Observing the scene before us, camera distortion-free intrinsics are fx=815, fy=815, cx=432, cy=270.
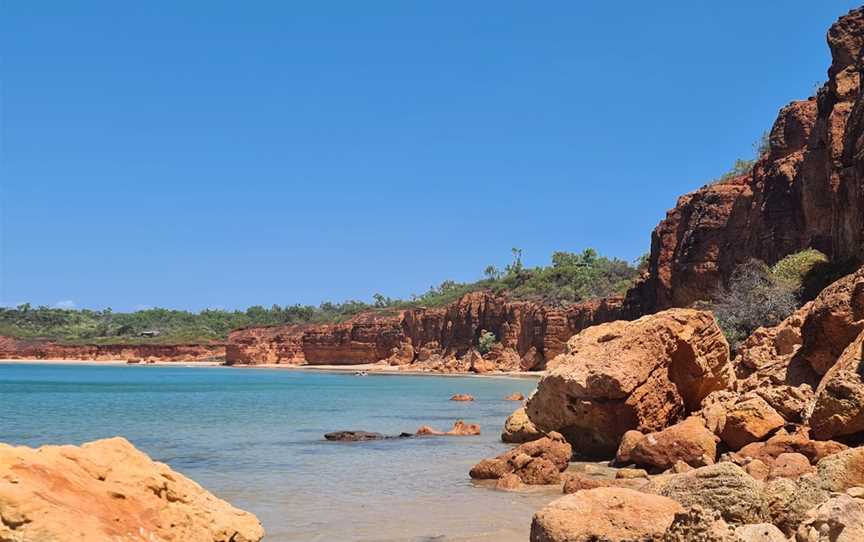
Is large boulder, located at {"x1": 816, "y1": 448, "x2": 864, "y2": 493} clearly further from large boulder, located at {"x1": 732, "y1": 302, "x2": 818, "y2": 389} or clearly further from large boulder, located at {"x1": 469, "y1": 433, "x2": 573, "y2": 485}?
large boulder, located at {"x1": 732, "y1": 302, "x2": 818, "y2": 389}

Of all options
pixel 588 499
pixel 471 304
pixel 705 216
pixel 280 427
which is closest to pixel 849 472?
pixel 588 499

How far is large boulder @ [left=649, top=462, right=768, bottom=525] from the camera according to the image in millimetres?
7652

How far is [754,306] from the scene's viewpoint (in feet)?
104

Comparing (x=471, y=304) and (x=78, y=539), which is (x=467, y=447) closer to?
(x=78, y=539)

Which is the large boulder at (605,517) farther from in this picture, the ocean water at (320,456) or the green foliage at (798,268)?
the green foliage at (798,268)

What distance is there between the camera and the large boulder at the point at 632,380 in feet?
53.5

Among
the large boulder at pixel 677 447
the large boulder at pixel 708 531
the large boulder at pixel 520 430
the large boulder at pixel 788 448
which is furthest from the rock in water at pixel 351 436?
the large boulder at pixel 708 531

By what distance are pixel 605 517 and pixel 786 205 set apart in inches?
1584

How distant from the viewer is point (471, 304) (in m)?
92.2

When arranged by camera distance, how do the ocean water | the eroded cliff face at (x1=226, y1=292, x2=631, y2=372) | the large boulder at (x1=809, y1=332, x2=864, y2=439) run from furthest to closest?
the eroded cliff face at (x1=226, y1=292, x2=631, y2=372)
the large boulder at (x1=809, y1=332, x2=864, y2=439)
the ocean water

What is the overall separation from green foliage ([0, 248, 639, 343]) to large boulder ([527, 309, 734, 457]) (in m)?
70.7

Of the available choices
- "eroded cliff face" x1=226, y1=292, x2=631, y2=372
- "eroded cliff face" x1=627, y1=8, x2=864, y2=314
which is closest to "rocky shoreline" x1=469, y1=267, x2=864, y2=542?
"eroded cliff face" x1=627, y1=8, x2=864, y2=314

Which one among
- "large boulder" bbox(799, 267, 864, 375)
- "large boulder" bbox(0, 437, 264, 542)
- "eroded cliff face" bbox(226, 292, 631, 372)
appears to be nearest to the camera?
"large boulder" bbox(0, 437, 264, 542)

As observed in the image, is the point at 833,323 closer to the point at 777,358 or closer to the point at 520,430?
the point at 777,358
